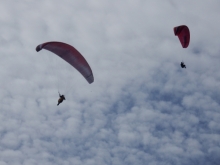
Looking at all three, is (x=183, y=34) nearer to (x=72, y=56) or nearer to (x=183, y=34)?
(x=183, y=34)

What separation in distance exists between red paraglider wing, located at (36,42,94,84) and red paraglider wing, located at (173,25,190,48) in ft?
31.7

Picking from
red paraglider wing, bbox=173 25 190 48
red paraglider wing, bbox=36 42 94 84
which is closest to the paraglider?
red paraglider wing, bbox=173 25 190 48

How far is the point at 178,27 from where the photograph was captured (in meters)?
30.8

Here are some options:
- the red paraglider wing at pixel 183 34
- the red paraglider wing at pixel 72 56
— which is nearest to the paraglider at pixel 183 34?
the red paraglider wing at pixel 183 34

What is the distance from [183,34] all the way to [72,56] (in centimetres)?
1139

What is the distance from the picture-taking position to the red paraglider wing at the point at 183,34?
3076 centimetres

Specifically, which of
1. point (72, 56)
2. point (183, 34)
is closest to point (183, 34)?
point (183, 34)

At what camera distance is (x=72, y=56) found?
27.4 metres

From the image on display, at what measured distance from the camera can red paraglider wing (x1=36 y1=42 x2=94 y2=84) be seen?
85.8 ft

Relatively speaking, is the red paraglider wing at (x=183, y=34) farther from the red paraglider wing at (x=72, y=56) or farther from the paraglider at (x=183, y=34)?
the red paraglider wing at (x=72, y=56)

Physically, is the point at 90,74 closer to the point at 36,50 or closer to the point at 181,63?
the point at 36,50

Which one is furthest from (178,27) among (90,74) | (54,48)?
(54,48)

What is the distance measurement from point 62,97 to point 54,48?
15.4 feet

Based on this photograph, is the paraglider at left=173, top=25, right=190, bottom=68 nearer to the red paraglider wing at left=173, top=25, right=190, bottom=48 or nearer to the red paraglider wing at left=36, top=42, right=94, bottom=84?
the red paraglider wing at left=173, top=25, right=190, bottom=48
